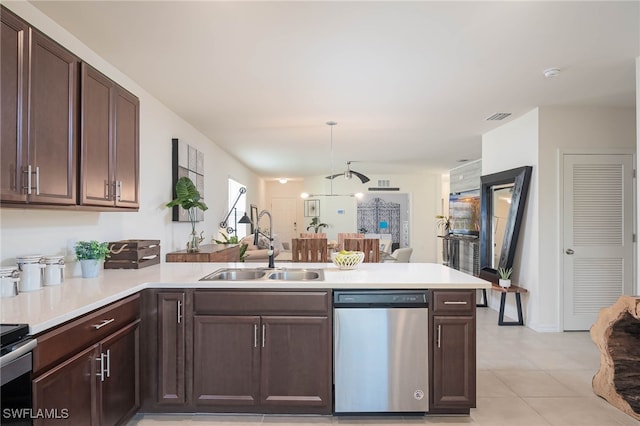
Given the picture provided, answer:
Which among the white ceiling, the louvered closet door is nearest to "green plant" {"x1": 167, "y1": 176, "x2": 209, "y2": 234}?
the white ceiling

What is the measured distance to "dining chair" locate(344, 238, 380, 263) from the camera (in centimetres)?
469

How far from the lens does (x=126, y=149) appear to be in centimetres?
260

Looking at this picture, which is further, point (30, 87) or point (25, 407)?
point (30, 87)

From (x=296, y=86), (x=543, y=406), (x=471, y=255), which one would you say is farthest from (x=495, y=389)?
(x=471, y=255)

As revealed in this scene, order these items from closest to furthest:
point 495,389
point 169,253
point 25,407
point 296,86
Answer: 1. point 25,407
2. point 495,389
3. point 296,86
4. point 169,253

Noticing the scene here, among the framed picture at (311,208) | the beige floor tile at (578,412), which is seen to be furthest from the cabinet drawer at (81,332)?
the framed picture at (311,208)

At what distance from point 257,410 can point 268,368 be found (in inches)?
11.0

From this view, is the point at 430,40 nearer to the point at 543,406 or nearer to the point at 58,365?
the point at 543,406

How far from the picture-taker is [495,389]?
270 centimetres

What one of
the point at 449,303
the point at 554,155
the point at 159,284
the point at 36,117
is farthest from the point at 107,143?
the point at 554,155

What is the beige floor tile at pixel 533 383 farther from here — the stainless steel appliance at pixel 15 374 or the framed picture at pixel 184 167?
the framed picture at pixel 184 167

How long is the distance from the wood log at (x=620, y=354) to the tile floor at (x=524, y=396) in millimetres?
117

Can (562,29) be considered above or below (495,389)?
above

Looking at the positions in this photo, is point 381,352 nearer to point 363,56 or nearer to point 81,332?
point 81,332
